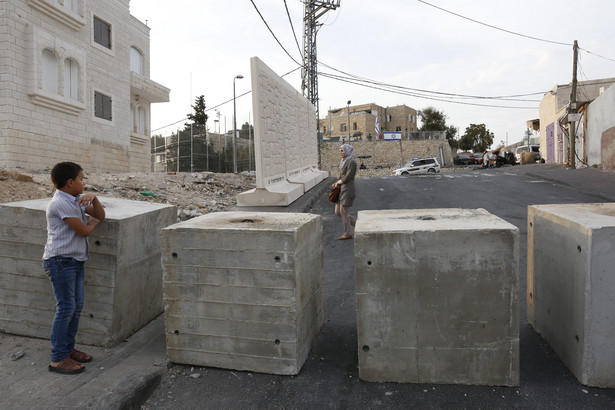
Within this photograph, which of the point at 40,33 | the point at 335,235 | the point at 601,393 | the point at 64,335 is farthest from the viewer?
the point at 40,33

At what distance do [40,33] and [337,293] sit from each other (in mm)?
13657

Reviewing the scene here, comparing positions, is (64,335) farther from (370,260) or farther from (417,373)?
(417,373)

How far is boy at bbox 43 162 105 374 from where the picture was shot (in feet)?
9.89

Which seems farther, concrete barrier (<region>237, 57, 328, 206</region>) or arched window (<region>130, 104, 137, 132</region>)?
arched window (<region>130, 104, 137, 132</region>)

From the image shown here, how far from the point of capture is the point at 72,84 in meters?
14.9

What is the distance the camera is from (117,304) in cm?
346

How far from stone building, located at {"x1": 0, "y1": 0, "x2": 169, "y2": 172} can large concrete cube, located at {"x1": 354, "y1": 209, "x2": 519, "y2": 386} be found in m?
13.2

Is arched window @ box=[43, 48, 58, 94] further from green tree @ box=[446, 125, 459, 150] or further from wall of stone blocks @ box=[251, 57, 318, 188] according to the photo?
green tree @ box=[446, 125, 459, 150]

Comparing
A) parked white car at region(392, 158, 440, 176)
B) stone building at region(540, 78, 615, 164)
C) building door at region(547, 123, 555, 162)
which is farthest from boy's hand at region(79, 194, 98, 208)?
building door at region(547, 123, 555, 162)

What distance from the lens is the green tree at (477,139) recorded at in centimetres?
6912

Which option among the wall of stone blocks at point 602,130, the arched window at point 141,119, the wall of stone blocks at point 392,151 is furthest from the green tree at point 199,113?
the wall of stone blocks at point 602,130

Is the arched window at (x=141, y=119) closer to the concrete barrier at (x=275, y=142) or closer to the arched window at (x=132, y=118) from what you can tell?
the arched window at (x=132, y=118)

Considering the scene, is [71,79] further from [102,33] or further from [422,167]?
[422,167]

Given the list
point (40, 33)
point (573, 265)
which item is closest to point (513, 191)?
point (573, 265)
